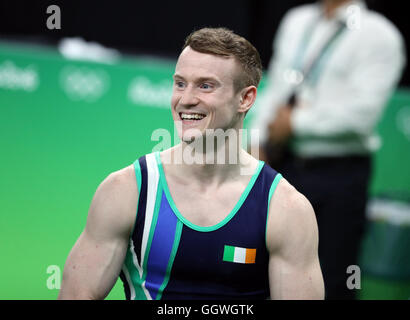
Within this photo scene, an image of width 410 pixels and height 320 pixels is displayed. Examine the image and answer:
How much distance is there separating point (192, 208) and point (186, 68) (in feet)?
1.58

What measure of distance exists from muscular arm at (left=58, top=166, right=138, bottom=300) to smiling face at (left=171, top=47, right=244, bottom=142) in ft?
0.95

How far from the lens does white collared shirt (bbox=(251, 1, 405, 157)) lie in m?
4.02

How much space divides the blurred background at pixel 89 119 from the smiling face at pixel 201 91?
2.31 feet

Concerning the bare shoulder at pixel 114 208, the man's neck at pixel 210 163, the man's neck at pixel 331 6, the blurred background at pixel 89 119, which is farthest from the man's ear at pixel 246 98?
the man's neck at pixel 331 6

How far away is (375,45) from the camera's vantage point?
4.09m

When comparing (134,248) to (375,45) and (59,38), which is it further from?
(59,38)

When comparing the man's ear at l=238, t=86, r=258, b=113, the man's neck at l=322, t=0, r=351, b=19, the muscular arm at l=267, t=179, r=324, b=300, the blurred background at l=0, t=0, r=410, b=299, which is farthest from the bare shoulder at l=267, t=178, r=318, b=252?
the man's neck at l=322, t=0, r=351, b=19

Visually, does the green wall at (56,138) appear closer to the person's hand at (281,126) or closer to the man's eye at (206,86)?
the person's hand at (281,126)

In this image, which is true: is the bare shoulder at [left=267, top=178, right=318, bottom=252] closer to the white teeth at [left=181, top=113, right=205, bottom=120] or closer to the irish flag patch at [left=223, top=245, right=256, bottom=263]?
the irish flag patch at [left=223, top=245, right=256, bottom=263]

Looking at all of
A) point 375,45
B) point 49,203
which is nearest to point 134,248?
point 49,203

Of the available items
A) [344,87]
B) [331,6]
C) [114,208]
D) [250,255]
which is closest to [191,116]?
[114,208]

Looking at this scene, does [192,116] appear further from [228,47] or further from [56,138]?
[56,138]

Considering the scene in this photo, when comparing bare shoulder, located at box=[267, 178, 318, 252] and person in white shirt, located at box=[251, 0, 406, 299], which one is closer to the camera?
bare shoulder, located at box=[267, 178, 318, 252]

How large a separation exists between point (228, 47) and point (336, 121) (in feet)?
5.76
